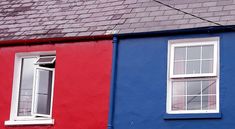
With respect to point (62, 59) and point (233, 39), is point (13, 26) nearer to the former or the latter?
point (62, 59)

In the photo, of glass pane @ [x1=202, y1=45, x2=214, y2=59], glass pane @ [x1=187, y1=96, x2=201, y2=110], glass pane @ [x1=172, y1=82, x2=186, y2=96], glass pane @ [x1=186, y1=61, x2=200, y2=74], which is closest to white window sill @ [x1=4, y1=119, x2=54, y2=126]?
glass pane @ [x1=172, y1=82, x2=186, y2=96]

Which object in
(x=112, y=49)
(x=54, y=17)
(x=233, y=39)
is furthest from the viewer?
(x=54, y=17)

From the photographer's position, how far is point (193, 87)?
1277cm

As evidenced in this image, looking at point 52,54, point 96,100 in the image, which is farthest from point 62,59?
point 96,100

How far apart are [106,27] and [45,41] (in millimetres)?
1485

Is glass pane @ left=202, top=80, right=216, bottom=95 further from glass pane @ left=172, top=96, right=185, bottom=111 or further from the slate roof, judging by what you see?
the slate roof

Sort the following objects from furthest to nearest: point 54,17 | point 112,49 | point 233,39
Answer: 1. point 54,17
2. point 112,49
3. point 233,39

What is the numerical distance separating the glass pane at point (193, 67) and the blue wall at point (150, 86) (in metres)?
0.50

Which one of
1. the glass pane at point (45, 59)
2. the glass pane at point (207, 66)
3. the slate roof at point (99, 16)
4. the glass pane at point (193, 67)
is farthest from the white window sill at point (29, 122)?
the glass pane at point (207, 66)

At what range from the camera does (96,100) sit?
43.3 feet

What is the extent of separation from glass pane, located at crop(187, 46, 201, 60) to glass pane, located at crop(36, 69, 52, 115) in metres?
3.34

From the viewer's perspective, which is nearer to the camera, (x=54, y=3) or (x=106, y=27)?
(x=106, y=27)

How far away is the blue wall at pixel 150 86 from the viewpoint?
1220cm

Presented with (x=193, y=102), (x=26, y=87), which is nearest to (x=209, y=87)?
(x=193, y=102)
